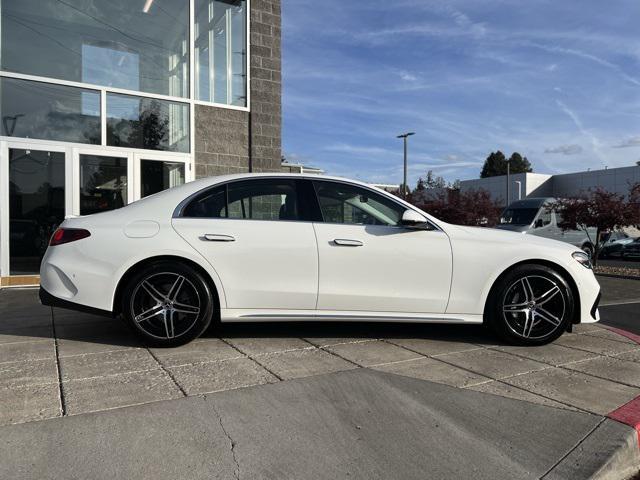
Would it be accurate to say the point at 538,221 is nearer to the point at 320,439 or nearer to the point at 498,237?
the point at 498,237

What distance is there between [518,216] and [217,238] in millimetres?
15675

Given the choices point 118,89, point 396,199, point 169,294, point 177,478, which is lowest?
point 177,478

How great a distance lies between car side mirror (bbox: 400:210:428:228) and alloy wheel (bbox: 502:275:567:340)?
3.21ft

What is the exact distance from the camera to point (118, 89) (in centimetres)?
899

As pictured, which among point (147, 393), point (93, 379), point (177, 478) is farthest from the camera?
point (93, 379)

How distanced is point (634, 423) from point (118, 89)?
8841 mm

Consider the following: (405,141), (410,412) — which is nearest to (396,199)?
(410,412)

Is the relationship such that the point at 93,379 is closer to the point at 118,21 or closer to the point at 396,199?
the point at 396,199

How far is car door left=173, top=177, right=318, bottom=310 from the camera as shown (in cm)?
429

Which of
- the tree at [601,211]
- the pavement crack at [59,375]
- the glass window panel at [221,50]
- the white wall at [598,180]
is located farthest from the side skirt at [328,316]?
the white wall at [598,180]

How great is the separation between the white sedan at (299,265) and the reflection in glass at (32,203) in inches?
184

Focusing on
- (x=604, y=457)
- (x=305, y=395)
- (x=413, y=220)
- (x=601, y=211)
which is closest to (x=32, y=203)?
(x=413, y=220)

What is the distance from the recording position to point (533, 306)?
4.54 meters

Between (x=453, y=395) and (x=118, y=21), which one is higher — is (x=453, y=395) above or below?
below
